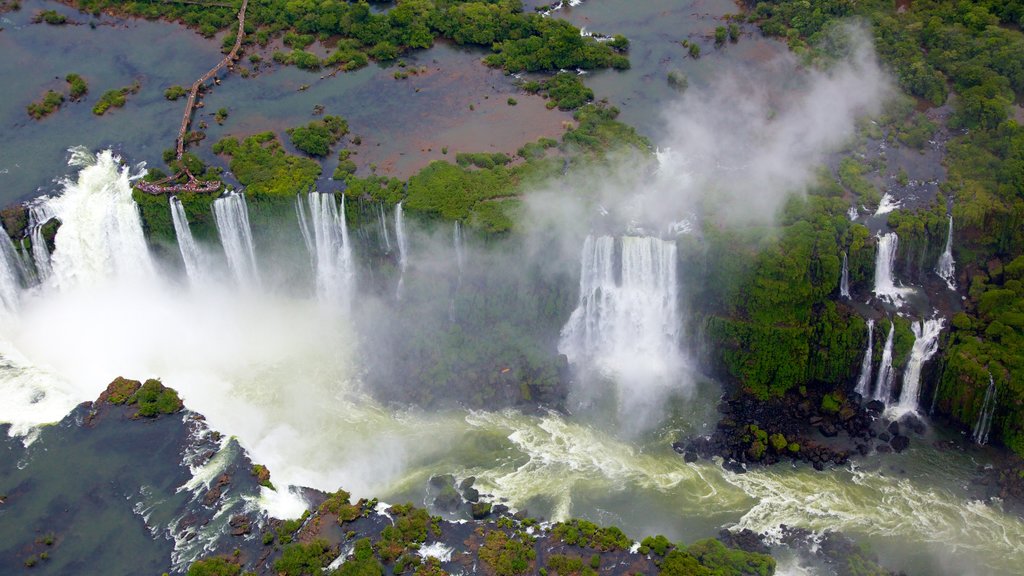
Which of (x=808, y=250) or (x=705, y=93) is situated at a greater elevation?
(x=705, y=93)

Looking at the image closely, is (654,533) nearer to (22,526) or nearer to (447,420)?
(447,420)

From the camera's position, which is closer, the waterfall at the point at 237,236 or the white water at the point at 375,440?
the white water at the point at 375,440

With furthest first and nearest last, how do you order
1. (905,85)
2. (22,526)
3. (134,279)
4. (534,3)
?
1. (534,3)
2. (905,85)
3. (134,279)
4. (22,526)

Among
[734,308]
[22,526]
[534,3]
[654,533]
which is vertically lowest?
[654,533]

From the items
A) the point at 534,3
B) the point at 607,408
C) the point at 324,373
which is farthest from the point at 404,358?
the point at 534,3

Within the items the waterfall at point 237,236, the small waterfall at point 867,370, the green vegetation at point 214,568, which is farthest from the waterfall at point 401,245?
the small waterfall at point 867,370

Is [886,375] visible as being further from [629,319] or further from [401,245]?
[401,245]

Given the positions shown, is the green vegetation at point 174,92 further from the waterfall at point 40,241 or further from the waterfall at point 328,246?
the waterfall at point 328,246
